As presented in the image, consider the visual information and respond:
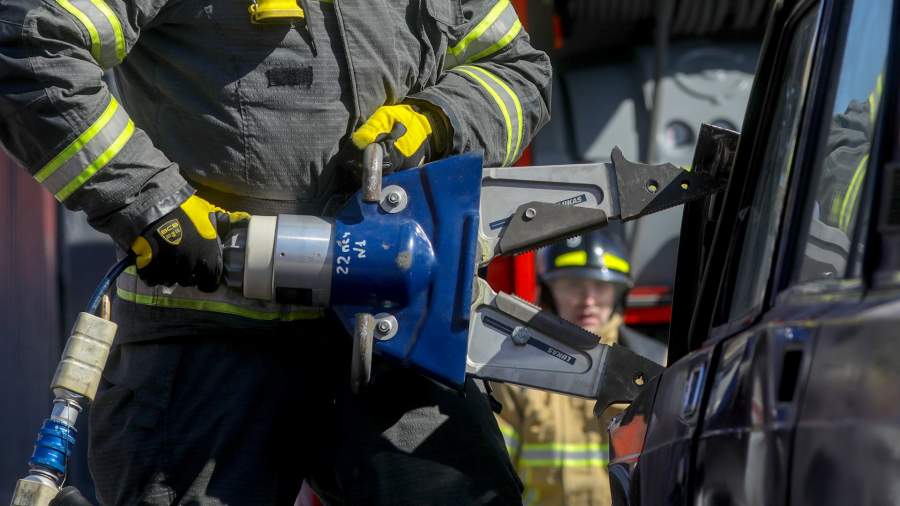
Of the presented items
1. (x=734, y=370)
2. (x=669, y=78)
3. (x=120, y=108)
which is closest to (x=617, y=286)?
(x=669, y=78)

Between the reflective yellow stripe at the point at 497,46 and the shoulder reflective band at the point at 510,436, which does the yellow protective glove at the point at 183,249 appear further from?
the shoulder reflective band at the point at 510,436

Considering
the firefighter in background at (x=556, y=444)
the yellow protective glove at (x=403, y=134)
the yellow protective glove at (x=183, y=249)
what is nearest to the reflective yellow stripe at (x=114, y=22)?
the yellow protective glove at (x=183, y=249)

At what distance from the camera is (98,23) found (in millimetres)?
2107

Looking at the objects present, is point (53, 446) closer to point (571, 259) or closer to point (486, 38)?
point (486, 38)

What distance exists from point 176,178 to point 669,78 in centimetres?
332

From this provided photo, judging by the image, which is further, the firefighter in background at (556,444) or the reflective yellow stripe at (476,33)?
the firefighter in background at (556,444)

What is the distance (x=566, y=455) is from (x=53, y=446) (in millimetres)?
1994

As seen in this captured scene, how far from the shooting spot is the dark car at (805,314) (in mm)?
1183

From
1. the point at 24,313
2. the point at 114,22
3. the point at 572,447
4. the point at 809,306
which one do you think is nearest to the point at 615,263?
the point at 572,447

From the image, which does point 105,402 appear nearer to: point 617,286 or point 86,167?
point 86,167

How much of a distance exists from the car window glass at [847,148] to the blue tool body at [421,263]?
2.59 feet

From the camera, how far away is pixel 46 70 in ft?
6.72

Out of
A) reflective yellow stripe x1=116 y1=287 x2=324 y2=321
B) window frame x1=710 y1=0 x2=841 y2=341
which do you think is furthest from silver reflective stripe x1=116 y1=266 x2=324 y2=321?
window frame x1=710 y1=0 x2=841 y2=341

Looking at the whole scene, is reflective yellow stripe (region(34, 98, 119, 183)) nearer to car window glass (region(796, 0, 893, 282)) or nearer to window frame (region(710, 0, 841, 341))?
window frame (region(710, 0, 841, 341))
